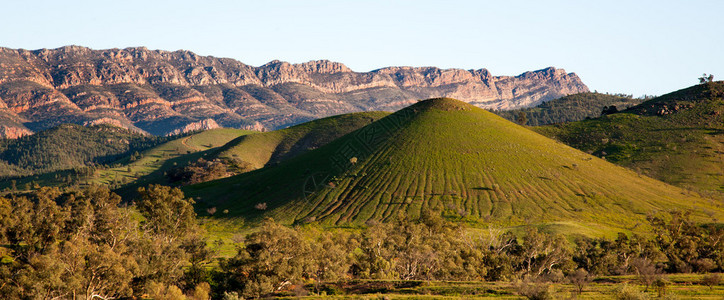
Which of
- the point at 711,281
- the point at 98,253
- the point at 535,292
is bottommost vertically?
the point at 711,281

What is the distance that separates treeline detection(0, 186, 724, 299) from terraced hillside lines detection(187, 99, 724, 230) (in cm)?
3784

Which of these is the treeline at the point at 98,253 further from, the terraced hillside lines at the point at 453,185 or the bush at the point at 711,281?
the bush at the point at 711,281

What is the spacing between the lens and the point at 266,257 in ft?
207

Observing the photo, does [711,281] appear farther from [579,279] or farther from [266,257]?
[266,257]

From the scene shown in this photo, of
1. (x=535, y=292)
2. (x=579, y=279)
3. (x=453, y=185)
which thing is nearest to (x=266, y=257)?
(x=535, y=292)

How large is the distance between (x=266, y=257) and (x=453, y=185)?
95.1 m

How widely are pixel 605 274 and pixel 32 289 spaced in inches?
3060

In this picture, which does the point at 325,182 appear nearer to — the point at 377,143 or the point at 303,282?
the point at 377,143

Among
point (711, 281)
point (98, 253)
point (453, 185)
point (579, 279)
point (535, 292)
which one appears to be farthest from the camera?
point (453, 185)

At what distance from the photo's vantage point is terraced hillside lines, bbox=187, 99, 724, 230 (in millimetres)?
137750

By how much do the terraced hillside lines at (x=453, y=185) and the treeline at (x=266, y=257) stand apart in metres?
37.8

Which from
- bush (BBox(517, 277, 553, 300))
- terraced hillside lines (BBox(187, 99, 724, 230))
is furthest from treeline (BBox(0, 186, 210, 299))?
terraced hillside lines (BBox(187, 99, 724, 230))

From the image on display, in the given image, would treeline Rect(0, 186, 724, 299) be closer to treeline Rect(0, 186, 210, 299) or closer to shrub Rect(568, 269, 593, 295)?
treeline Rect(0, 186, 210, 299)

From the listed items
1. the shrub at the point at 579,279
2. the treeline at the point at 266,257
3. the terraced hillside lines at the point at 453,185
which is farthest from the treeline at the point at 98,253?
the terraced hillside lines at the point at 453,185
